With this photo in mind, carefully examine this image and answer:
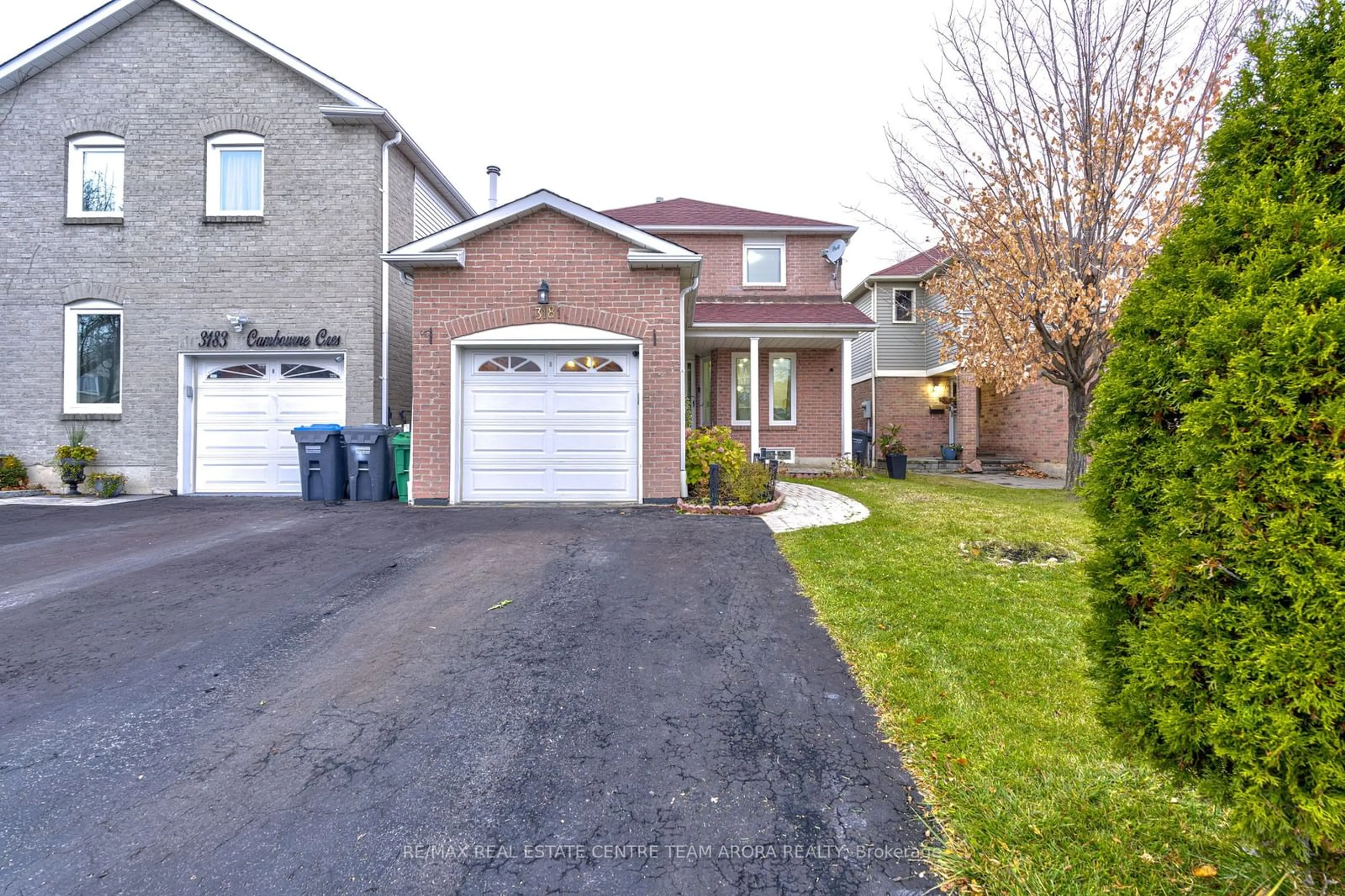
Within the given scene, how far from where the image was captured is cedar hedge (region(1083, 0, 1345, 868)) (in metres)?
1.19

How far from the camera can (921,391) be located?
53.4ft

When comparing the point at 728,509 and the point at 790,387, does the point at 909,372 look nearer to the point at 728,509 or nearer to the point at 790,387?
the point at 790,387

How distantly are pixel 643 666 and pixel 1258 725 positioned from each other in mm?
2405

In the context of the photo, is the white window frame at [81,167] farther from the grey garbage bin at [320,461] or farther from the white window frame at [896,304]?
the white window frame at [896,304]

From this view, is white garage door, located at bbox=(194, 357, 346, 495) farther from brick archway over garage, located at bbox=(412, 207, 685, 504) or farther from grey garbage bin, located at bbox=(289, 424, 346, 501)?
brick archway over garage, located at bbox=(412, 207, 685, 504)

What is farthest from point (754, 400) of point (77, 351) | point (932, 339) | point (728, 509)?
point (77, 351)

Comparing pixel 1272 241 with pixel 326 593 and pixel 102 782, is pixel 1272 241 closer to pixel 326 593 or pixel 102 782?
pixel 102 782

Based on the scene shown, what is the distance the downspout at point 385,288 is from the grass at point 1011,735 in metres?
7.87

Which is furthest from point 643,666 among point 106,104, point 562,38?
point 562,38

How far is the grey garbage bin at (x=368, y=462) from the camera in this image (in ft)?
27.8

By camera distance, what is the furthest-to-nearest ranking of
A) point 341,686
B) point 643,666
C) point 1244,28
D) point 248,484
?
point 248,484 → point 1244,28 → point 643,666 → point 341,686

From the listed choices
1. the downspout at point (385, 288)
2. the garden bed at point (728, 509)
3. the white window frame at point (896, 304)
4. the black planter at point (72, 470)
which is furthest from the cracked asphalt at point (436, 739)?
the white window frame at point (896, 304)

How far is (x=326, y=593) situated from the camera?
13.8ft

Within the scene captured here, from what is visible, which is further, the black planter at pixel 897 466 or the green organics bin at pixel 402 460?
the black planter at pixel 897 466
